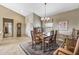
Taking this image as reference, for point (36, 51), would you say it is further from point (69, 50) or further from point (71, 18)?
point (71, 18)

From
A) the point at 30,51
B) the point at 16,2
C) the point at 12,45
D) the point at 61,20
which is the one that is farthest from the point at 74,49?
the point at 16,2

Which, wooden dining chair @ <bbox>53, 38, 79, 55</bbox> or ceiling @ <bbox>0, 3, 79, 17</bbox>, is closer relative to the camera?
wooden dining chair @ <bbox>53, 38, 79, 55</bbox>

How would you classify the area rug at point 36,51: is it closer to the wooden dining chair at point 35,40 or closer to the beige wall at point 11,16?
the wooden dining chair at point 35,40

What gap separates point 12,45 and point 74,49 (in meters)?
1.34

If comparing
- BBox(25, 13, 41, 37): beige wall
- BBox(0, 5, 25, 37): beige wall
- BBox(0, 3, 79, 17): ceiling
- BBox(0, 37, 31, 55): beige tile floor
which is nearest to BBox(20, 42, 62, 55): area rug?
BBox(0, 37, 31, 55): beige tile floor

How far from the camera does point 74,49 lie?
8.04 feet

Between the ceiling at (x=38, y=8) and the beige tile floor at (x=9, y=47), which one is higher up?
the ceiling at (x=38, y=8)

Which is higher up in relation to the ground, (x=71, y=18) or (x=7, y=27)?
(x=71, y=18)

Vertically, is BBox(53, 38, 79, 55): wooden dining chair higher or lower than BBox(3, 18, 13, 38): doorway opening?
lower

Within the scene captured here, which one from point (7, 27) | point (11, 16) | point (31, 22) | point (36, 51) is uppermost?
point (11, 16)

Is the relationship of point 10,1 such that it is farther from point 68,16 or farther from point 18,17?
point 68,16

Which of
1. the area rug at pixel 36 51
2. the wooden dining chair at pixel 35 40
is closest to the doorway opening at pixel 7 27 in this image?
the area rug at pixel 36 51

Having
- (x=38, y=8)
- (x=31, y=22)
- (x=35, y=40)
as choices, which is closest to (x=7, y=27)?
(x=31, y=22)

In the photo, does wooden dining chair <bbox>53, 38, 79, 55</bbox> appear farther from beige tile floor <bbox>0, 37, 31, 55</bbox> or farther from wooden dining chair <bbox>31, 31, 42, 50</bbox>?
beige tile floor <bbox>0, 37, 31, 55</bbox>
